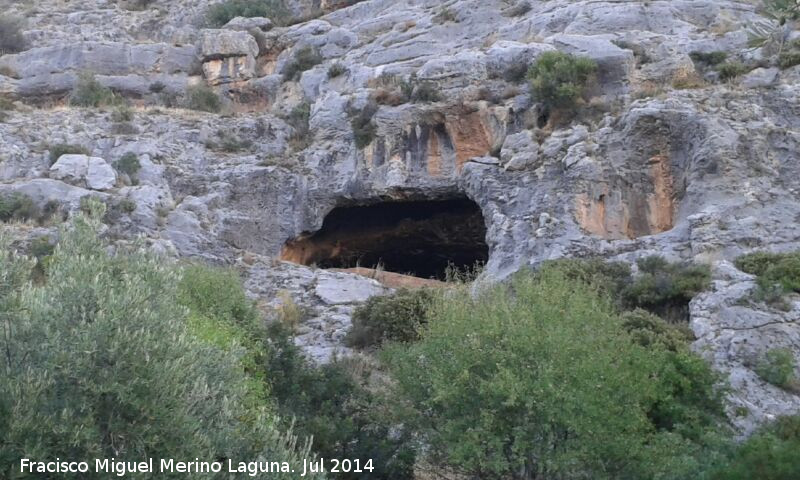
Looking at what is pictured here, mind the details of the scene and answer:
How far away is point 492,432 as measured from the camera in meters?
11.6

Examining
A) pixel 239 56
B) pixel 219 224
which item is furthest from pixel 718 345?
pixel 239 56

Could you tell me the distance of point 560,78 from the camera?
2450 cm

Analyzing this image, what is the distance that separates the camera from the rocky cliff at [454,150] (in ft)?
67.1

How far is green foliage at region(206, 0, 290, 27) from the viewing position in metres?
40.5

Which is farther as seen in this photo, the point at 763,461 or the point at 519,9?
the point at 519,9

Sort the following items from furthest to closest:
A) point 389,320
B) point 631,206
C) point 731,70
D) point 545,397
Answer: point 731,70 → point 631,206 → point 389,320 → point 545,397

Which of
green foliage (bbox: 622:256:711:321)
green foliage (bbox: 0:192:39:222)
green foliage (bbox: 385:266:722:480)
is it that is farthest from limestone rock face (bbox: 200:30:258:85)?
green foliage (bbox: 385:266:722:480)

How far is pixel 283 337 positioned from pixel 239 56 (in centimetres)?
2223

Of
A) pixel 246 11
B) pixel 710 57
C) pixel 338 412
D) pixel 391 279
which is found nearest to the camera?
pixel 338 412

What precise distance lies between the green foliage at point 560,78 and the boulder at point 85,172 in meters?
12.6

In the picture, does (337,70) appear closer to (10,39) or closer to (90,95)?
(90,95)

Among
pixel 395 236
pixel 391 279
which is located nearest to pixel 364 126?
pixel 395 236

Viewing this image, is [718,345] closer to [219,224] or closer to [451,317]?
[451,317]

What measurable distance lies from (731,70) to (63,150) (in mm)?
19690
